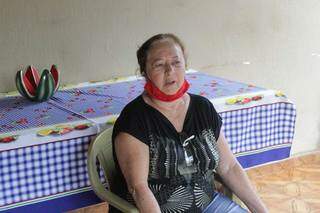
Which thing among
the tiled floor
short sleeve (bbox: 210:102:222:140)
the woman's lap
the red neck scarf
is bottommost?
the tiled floor

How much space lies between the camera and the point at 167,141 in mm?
1611

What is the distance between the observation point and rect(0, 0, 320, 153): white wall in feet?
8.04

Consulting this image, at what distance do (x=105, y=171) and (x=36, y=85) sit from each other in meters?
0.67

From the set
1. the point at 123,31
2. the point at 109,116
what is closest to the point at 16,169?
the point at 109,116

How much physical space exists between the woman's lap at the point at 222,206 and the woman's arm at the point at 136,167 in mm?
293

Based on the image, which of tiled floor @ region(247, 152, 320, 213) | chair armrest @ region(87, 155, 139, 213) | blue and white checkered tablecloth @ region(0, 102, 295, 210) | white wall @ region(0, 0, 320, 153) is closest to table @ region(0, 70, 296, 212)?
blue and white checkered tablecloth @ region(0, 102, 295, 210)

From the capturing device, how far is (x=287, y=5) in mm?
3252

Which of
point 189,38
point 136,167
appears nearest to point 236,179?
point 136,167

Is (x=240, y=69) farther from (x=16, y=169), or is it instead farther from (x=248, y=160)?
(x=16, y=169)

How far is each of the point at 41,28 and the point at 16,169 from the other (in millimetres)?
1088

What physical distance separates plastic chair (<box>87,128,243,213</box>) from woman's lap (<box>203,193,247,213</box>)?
52 mm

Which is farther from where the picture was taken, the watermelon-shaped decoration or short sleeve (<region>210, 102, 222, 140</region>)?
the watermelon-shaped decoration

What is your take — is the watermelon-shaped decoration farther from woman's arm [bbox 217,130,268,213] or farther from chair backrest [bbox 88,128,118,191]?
woman's arm [bbox 217,130,268,213]

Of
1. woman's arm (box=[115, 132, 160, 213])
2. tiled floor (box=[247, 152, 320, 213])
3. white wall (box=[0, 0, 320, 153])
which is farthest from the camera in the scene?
tiled floor (box=[247, 152, 320, 213])
